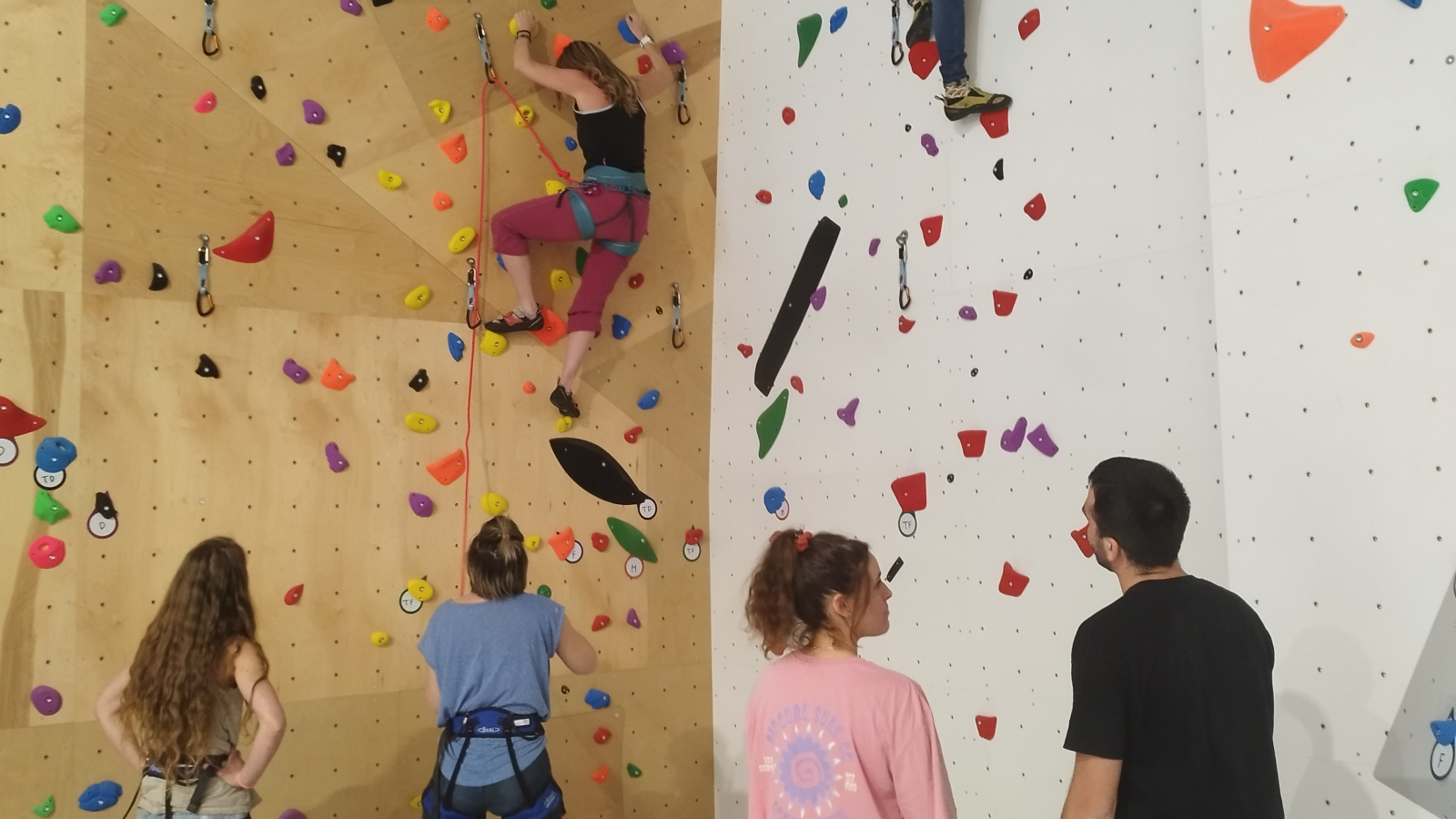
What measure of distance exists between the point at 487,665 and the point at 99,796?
129cm

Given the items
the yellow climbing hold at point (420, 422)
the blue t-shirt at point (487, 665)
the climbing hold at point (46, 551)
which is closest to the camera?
the blue t-shirt at point (487, 665)

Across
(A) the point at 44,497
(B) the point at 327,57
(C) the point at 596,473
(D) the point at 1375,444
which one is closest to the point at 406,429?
(C) the point at 596,473

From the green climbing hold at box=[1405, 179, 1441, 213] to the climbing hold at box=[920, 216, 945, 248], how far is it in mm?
1481

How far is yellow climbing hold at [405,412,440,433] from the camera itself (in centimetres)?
357

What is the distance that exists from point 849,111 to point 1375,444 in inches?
87.1

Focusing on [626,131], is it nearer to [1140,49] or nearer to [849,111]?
[849,111]

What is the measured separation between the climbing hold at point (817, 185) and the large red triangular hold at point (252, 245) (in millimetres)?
1871

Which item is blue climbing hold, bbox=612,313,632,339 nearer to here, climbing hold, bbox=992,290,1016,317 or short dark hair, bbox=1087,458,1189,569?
climbing hold, bbox=992,290,1016,317

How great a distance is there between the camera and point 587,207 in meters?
3.74

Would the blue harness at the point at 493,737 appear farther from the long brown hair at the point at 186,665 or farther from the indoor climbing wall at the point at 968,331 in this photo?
the indoor climbing wall at the point at 968,331

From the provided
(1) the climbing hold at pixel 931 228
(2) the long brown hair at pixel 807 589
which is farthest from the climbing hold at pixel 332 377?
(2) the long brown hair at pixel 807 589

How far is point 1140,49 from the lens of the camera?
2.85 meters

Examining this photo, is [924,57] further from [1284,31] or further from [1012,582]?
[1012,582]

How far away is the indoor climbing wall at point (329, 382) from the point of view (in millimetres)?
3021
